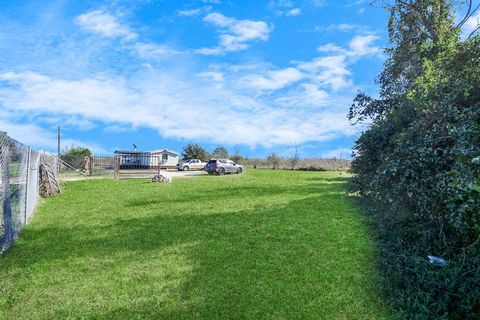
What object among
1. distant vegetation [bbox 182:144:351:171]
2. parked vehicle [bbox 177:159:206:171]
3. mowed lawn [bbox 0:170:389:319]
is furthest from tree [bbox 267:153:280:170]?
mowed lawn [bbox 0:170:389:319]

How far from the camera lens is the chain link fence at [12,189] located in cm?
614

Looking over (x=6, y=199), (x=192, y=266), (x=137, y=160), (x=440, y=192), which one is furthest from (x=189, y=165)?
(x=440, y=192)

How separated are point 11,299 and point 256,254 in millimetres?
3558

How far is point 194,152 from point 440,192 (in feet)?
138

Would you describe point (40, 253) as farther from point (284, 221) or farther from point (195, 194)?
point (195, 194)

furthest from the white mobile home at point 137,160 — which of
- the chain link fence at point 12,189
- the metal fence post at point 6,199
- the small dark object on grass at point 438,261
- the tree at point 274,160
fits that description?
the small dark object on grass at point 438,261

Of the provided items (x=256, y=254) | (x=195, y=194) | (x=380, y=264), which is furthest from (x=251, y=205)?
(x=380, y=264)

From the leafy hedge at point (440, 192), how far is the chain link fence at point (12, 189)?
20.8ft

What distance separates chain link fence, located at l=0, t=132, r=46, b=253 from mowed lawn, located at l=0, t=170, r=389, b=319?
1.01 ft

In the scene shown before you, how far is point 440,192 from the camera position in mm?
3793

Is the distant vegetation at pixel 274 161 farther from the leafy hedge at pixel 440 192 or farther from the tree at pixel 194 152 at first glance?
the leafy hedge at pixel 440 192

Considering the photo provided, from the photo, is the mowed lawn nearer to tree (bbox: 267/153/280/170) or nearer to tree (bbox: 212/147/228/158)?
tree (bbox: 267/153/280/170)

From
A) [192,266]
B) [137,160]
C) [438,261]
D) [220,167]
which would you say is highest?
[137,160]

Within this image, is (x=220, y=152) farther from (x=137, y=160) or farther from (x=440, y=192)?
(x=440, y=192)
